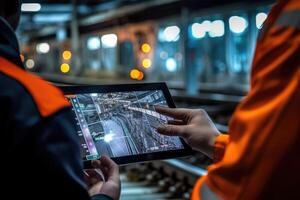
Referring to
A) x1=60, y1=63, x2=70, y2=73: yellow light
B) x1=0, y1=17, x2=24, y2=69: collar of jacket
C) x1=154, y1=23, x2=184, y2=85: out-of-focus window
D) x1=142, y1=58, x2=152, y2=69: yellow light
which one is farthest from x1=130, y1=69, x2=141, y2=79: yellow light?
x1=0, y1=17, x2=24, y2=69: collar of jacket

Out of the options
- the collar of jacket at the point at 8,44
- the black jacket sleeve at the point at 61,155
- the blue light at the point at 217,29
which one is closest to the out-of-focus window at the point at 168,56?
the blue light at the point at 217,29

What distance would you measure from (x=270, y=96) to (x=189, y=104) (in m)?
16.0

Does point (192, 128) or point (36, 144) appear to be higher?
point (36, 144)

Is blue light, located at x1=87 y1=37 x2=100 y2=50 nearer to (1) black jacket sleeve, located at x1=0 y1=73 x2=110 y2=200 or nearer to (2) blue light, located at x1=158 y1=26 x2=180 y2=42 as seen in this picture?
(2) blue light, located at x1=158 y1=26 x2=180 y2=42

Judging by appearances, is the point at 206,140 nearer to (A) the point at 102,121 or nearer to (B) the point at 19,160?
(A) the point at 102,121

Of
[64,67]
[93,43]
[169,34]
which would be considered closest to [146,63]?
[169,34]

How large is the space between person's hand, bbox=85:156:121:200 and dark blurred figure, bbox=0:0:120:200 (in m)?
0.40

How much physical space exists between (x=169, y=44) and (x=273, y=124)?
21442 mm

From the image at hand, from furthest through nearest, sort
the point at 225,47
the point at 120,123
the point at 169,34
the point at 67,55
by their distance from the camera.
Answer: the point at 67,55 < the point at 169,34 < the point at 225,47 < the point at 120,123

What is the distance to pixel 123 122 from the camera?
78.6 inches

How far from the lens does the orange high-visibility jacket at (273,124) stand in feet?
4.03

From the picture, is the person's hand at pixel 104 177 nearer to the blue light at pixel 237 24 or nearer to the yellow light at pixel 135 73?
the blue light at pixel 237 24

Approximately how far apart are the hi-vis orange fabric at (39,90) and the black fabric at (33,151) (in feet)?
0.04

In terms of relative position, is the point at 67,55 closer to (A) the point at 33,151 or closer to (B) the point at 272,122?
(A) the point at 33,151
